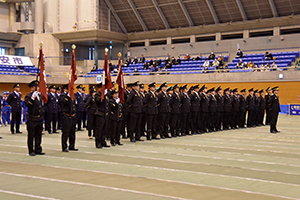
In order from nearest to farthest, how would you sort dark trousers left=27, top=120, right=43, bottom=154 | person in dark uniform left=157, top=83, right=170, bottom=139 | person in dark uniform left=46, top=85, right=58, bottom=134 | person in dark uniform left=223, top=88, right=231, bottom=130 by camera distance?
dark trousers left=27, top=120, right=43, bottom=154, person in dark uniform left=157, top=83, right=170, bottom=139, person in dark uniform left=46, top=85, right=58, bottom=134, person in dark uniform left=223, top=88, right=231, bottom=130

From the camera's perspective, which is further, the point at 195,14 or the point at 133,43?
the point at 133,43

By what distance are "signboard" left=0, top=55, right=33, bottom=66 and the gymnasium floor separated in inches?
788

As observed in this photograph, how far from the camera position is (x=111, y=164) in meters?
7.80

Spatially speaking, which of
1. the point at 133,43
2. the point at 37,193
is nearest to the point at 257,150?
the point at 37,193

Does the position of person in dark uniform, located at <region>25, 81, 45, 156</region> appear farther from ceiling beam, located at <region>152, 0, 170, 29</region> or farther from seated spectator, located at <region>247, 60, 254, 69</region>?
ceiling beam, located at <region>152, 0, 170, 29</region>

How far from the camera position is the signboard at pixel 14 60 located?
1146 inches

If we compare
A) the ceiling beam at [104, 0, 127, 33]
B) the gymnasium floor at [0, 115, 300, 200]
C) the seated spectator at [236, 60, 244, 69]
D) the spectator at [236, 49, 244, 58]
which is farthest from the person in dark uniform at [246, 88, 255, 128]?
the ceiling beam at [104, 0, 127, 33]

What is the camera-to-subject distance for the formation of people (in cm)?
955

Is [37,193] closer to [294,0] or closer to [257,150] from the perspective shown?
[257,150]

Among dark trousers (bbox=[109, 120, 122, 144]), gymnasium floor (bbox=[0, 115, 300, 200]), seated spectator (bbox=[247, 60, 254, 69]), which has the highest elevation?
seated spectator (bbox=[247, 60, 254, 69])

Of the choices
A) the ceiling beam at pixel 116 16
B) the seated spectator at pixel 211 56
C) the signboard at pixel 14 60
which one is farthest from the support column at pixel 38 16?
the seated spectator at pixel 211 56

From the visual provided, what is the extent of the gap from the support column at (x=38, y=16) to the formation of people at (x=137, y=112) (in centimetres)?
2116

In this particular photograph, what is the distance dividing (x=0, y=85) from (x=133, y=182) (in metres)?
25.2

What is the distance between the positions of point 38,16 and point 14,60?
6.70 metres
